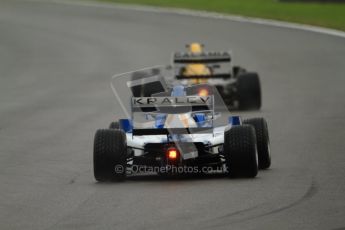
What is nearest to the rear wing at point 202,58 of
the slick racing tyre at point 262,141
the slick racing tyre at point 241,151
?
the slick racing tyre at point 262,141

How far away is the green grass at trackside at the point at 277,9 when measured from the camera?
43.8 m

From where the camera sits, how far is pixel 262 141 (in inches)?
535

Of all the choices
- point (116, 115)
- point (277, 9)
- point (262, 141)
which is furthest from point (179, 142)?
point (277, 9)

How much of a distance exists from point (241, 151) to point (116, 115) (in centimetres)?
1087

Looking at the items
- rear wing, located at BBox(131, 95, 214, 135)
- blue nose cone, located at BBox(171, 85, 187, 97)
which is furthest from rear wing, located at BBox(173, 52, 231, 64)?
rear wing, located at BBox(131, 95, 214, 135)

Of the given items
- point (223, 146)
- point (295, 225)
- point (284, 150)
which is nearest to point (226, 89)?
point (284, 150)

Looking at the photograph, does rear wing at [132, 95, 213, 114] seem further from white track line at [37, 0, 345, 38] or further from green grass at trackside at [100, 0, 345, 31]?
green grass at trackside at [100, 0, 345, 31]

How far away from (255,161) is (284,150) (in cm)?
375

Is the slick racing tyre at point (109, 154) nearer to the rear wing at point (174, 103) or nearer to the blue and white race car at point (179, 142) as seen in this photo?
the blue and white race car at point (179, 142)

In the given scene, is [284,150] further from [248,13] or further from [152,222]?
[248,13]

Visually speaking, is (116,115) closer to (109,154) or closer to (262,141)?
(262,141)

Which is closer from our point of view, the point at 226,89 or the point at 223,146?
the point at 223,146

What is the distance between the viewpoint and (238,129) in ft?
41.8

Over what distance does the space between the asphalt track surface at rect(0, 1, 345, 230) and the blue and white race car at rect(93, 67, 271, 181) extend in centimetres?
21
